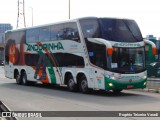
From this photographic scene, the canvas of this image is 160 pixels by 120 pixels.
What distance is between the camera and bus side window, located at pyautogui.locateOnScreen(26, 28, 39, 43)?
2525 cm

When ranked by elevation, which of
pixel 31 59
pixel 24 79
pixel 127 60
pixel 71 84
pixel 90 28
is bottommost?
pixel 24 79

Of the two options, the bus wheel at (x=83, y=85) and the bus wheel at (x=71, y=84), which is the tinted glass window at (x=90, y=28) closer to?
the bus wheel at (x=83, y=85)

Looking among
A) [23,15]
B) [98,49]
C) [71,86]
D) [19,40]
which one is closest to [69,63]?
[71,86]

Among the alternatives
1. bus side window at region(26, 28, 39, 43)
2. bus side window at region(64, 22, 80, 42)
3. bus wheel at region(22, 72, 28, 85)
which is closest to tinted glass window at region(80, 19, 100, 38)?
bus side window at region(64, 22, 80, 42)

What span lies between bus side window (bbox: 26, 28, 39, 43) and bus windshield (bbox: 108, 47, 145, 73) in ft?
26.0

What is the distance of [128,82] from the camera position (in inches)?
735

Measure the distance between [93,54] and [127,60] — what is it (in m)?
1.65

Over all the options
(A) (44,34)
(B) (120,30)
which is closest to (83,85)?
(B) (120,30)

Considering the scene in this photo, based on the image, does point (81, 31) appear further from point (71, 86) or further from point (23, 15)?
point (23, 15)

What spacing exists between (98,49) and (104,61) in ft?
2.30

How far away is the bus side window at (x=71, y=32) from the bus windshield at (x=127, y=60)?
268 cm

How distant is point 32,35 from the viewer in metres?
25.9

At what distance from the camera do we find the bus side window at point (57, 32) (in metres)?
22.2

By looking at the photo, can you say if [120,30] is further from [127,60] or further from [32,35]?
[32,35]
